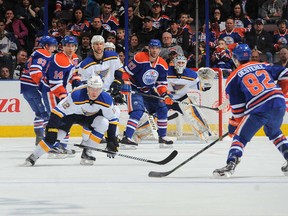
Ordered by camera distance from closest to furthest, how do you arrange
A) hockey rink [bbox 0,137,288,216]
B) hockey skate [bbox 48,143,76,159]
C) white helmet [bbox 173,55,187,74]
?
1. hockey rink [bbox 0,137,288,216]
2. hockey skate [bbox 48,143,76,159]
3. white helmet [bbox 173,55,187,74]

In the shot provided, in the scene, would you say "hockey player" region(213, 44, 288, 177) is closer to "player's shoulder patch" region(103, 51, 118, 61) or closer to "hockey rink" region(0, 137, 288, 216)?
"hockey rink" region(0, 137, 288, 216)

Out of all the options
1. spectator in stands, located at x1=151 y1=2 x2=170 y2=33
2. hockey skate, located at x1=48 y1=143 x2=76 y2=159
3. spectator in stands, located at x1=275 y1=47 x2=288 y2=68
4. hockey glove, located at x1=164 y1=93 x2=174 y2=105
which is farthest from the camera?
spectator in stands, located at x1=151 y1=2 x2=170 y2=33

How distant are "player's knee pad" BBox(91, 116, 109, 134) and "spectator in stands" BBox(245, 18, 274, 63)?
4854mm

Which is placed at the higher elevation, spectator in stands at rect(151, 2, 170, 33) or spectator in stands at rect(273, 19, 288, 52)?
spectator in stands at rect(151, 2, 170, 33)

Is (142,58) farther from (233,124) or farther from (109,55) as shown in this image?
(233,124)

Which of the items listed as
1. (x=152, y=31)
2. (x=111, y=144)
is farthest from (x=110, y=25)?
(x=111, y=144)

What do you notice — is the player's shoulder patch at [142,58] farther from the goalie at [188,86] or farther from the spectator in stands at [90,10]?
the spectator in stands at [90,10]

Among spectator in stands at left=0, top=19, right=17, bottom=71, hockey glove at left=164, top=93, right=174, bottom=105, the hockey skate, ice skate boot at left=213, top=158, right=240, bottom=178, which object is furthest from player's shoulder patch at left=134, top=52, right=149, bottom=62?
ice skate boot at left=213, top=158, right=240, bottom=178

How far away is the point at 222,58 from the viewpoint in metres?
12.8

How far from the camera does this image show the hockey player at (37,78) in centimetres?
1054

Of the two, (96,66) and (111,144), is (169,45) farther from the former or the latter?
(111,144)

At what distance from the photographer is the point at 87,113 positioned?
8.53 meters

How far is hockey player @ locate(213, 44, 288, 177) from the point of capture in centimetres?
739

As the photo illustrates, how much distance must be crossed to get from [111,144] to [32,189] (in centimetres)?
196
